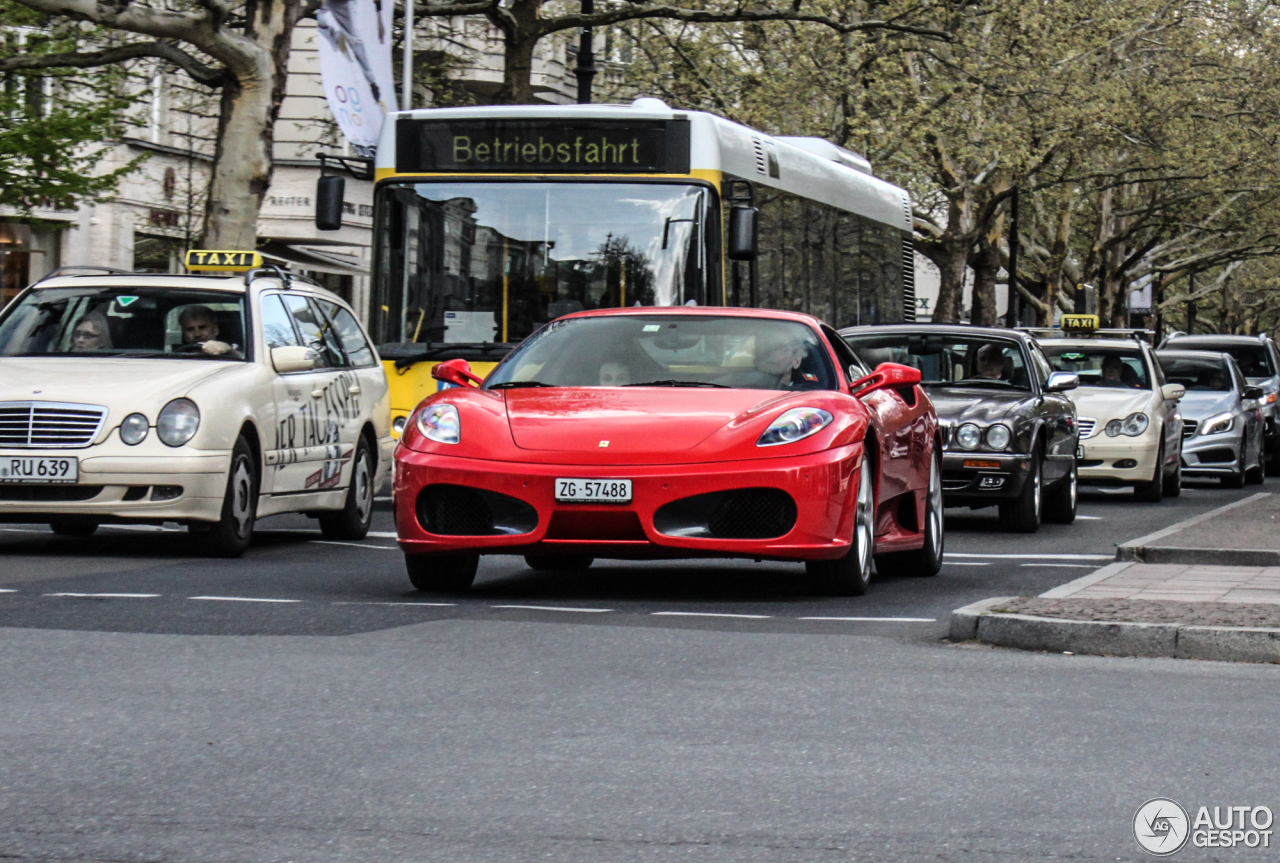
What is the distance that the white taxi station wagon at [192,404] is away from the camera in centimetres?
1194

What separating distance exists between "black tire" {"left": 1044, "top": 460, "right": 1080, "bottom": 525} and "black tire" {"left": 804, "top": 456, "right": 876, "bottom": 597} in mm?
7145

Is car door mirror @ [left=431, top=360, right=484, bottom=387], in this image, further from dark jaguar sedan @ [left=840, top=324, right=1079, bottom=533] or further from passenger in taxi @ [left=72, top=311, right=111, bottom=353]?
dark jaguar sedan @ [left=840, top=324, right=1079, bottom=533]

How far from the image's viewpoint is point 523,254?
16578 mm

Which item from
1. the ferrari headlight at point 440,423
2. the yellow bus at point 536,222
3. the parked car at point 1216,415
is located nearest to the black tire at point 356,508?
the yellow bus at point 536,222

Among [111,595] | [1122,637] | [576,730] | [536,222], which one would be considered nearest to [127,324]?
[111,595]

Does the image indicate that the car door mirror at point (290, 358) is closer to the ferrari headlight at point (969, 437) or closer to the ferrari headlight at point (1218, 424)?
the ferrari headlight at point (969, 437)

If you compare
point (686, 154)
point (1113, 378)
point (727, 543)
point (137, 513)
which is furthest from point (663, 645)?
point (1113, 378)

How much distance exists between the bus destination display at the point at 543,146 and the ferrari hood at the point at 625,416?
628cm

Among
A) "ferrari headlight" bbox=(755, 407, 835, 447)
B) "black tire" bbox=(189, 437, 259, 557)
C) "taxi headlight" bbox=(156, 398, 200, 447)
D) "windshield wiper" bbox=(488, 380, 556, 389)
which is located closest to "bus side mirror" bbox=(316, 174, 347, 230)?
"black tire" bbox=(189, 437, 259, 557)

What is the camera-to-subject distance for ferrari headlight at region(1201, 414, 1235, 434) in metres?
25.5

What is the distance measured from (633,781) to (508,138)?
11.5m

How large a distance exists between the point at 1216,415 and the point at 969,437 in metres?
10.0

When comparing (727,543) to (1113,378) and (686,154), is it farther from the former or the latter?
(1113,378)

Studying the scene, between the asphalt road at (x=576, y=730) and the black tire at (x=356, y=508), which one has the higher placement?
the black tire at (x=356, y=508)
